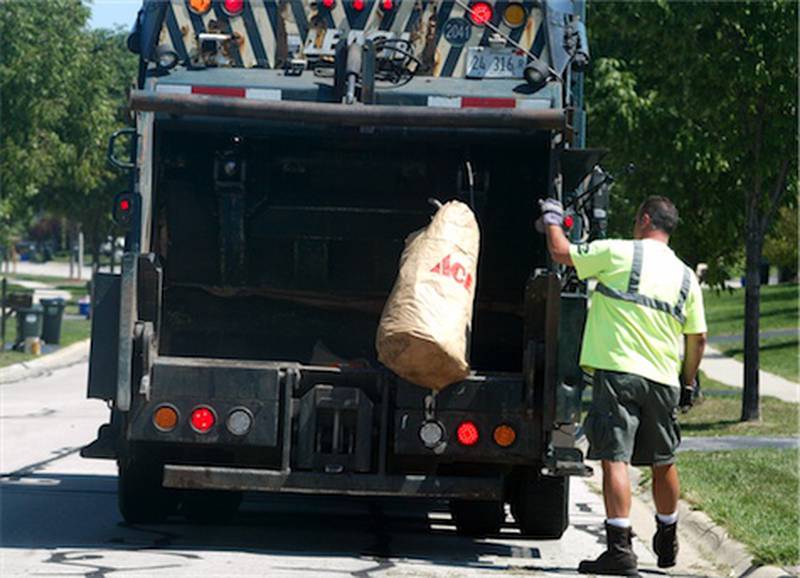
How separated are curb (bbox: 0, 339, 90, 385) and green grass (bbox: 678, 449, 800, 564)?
1194 centimetres

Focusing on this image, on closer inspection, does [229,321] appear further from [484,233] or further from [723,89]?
[723,89]

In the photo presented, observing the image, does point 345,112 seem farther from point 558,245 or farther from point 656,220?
point 656,220

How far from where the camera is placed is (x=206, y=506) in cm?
966

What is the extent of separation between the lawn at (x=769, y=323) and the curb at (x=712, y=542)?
11752 millimetres

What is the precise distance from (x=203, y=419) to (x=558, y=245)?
6.32 feet

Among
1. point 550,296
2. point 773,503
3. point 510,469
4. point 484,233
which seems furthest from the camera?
point 773,503

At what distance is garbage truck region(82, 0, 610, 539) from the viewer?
26.5ft

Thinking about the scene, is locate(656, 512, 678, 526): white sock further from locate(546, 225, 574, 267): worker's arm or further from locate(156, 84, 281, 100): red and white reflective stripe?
locate(156, 84, 281, 100): red and white reflective stripe

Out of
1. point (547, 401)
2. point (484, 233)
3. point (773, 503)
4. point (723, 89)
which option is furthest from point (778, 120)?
point (547, 401)

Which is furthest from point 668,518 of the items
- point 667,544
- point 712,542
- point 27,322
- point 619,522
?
point 27,322

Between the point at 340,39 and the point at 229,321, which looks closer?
the point at 340,39

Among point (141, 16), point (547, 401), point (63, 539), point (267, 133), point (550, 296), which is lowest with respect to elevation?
point (63, 539)

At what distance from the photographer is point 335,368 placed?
8.30m

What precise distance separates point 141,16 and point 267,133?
3.12 feet
